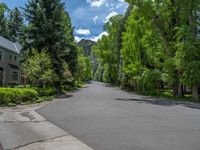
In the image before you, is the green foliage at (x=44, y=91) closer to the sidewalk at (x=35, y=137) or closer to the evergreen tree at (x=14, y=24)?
the sidewalk at (x=35, y=137)

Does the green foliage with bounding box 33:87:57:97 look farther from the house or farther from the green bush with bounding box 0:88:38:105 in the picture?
the house

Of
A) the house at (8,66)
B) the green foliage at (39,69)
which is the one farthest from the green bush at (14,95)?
the house at (8,66)

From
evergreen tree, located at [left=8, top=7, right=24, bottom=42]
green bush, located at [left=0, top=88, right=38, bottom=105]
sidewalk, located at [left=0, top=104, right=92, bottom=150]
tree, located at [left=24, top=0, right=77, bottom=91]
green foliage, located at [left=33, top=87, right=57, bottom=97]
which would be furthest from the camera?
evergreen tree, located at [left=8, top=7, right=24, bottom=42]

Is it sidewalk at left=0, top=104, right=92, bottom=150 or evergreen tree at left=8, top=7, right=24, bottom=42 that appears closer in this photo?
sidewalk at left=0, top=104, right=92, bottom=150

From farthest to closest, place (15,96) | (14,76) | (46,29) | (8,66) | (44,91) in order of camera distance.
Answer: (14,76) < (8,66) < (46,29) < (44,91) < (15,96)

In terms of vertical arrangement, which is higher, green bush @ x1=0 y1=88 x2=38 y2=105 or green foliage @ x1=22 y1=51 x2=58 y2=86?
green foliage @ x1=22 y1=51 x2=58 y2=86

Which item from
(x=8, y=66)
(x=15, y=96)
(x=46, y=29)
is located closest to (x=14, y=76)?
(x=8, y=66)

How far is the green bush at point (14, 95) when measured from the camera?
69.6ft

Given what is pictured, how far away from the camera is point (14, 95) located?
72.7ft

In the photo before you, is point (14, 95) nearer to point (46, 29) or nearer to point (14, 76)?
point (46, 29)

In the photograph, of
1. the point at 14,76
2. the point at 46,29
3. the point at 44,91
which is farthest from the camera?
the point at 14,76

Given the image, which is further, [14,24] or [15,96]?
[14,24]

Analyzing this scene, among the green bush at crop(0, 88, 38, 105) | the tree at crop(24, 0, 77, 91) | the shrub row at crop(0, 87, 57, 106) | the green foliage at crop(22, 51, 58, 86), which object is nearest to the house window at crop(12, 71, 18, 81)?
the tree at crop(24, 0, 77, 91)

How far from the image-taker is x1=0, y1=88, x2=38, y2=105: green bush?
69.6 ft
